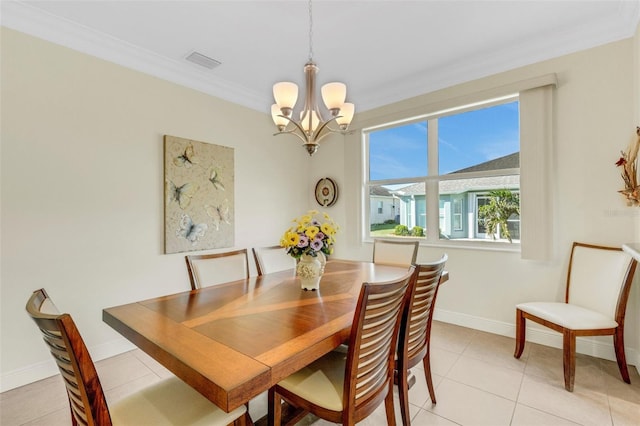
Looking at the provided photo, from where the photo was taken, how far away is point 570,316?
2168 mm

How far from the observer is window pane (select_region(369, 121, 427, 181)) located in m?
3.59

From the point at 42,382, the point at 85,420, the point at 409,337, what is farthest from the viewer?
the point at 42,382

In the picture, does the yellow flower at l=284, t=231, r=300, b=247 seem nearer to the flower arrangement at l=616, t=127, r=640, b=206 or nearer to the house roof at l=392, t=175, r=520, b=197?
the house roof at l=392, t=175, r=520, b=197

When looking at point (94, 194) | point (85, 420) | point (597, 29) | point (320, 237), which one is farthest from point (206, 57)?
point (597, 29)

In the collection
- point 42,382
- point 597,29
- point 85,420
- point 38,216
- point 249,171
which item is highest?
point 597,29

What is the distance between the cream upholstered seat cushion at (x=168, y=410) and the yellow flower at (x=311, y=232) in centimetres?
93

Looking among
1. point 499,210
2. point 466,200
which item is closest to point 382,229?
point 466,200

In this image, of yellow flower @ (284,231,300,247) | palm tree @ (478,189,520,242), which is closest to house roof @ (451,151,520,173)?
palm tree @ (478,189,520,242)

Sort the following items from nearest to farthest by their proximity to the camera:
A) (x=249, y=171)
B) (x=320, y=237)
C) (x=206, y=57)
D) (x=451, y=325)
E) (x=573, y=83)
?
(x=320, y=237)
(x=573, y=83)
(x=206, y=57)
(x=451, y=325)
(x=249, y=171)

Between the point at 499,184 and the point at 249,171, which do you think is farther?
Answer: the point at 249,171

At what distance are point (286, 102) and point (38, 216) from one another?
6.82 ft

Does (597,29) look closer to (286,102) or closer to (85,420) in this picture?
(286,102)

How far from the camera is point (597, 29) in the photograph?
8.02 feet

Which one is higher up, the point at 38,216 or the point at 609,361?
the point at 38,216
